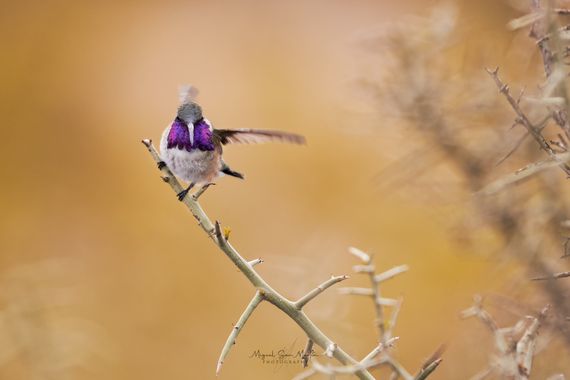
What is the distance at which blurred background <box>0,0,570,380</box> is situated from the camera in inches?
87.8

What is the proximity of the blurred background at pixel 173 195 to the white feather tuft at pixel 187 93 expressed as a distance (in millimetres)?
576

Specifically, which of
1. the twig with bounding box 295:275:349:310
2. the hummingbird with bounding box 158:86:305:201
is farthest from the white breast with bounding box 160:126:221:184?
the twig with bounding box 295:275:349:310

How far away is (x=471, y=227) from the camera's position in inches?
32.3

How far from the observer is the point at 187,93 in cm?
92

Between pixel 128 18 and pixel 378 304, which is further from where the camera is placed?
pixel 128 18

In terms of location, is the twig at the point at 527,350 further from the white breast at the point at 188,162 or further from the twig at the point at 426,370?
the white breast at the point at 188,162

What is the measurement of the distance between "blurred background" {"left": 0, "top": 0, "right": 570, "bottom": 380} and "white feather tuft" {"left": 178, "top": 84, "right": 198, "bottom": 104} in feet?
1.89

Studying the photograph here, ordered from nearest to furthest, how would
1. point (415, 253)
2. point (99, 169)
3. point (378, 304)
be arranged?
point (378, 304), point (415, 253), point (99, 169)

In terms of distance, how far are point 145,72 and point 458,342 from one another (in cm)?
254

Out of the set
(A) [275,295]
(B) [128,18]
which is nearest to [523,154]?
(A) [275,295]

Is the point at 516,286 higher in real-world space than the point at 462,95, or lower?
lower

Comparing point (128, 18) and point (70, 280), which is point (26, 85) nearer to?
point (128, 18)

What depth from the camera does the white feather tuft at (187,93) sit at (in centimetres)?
92

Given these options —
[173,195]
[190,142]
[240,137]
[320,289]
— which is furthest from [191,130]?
[173,195]
